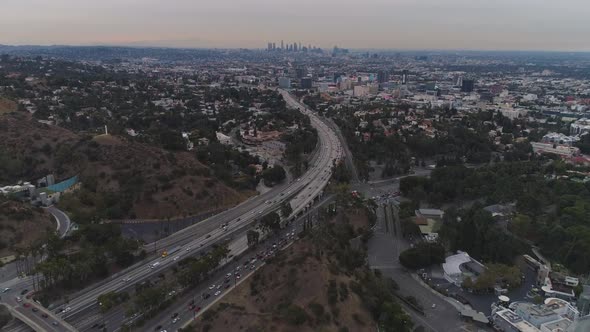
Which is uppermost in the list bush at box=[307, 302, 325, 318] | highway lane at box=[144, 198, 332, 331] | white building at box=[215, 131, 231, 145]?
white building at box=[215, 131, 231, 145]

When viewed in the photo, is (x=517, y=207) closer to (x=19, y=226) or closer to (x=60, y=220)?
(x=60, y=220)

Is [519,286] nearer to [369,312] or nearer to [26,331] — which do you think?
[369,312]

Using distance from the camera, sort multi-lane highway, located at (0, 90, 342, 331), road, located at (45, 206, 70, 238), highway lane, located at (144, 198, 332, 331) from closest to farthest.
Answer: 1. highway lane, located at (144, 198, 332, 331)
2. multi-lane highway, located at (0, 90, 342, 331)
3. road, located at (45, 206, 70, 238)

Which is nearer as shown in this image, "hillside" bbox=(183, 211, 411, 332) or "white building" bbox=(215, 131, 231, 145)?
"hillside" bbox=(183, 211, 411, 332)

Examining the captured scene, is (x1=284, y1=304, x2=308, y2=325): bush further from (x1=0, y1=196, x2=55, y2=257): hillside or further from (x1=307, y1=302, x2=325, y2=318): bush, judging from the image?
(x1=0, y1=196, x2=55, y2=257): hillside

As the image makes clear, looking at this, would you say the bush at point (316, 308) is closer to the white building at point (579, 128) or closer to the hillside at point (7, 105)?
the hillside at point (7, 105)

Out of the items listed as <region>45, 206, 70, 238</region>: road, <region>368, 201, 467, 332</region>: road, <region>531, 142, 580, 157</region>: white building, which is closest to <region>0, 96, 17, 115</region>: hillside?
<region>45, 206, 70, 238</region>: road

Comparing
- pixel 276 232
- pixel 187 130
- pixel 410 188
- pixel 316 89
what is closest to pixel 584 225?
pixel 410 188

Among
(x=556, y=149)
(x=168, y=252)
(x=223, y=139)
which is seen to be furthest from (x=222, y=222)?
(x=556, y=149)
